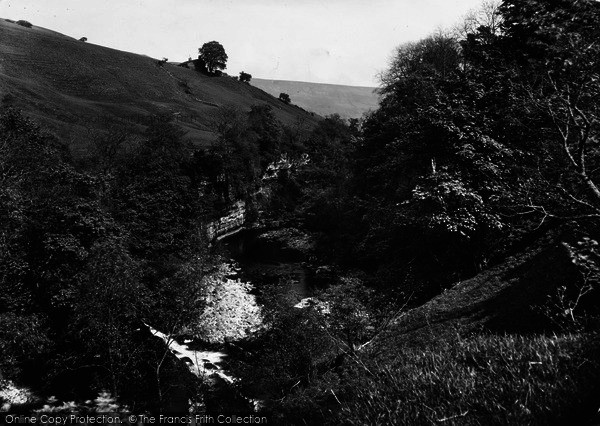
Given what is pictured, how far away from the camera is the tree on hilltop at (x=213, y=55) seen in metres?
167

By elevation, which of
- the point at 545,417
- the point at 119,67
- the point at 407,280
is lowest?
the point at 407,280

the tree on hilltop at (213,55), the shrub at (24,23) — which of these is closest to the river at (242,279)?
the tree on hilltop at (213,55)

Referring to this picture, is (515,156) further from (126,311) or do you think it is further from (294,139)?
(294,139)

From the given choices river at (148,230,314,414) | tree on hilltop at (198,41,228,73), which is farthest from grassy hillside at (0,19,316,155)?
river at (148,230,314,414)

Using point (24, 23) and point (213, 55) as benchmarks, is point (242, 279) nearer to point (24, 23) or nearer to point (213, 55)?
point (213, 55)

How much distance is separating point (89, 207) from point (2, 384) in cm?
1082

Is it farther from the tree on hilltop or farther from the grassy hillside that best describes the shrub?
the tree on hilltop

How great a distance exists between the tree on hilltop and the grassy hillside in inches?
281

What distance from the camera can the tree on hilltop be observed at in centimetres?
16738

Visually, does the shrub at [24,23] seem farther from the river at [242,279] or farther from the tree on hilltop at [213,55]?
the river at [242,279]

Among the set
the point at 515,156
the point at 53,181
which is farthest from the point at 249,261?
the point at 515,156

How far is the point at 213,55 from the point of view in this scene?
16762 cm

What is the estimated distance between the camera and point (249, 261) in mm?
55781

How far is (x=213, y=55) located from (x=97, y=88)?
57028mm
